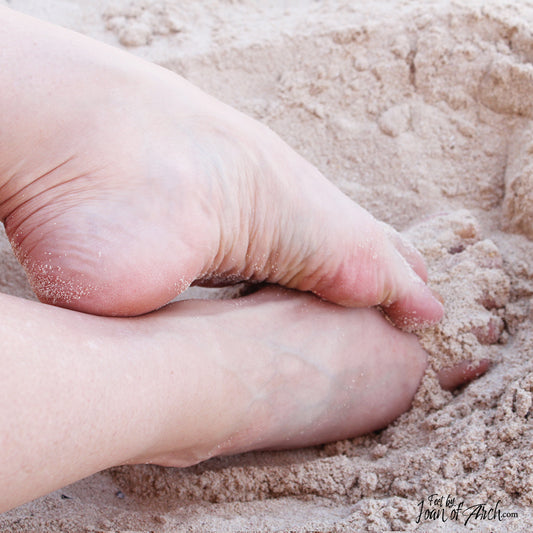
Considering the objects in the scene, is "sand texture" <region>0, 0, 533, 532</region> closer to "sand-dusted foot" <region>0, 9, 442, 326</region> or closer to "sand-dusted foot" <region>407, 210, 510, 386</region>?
"sand-dusted foot" <region>407, 210, 510, 386</region>

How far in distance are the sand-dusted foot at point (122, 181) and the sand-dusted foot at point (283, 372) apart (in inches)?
3.7

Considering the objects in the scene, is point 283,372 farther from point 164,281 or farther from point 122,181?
point 122,181

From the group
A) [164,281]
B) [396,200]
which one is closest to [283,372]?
[164,281]

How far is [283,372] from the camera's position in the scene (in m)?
1.09

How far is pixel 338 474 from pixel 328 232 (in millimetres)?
426

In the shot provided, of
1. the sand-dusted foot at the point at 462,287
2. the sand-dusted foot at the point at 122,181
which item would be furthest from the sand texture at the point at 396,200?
the sand-dusted foot at the point at 122,181

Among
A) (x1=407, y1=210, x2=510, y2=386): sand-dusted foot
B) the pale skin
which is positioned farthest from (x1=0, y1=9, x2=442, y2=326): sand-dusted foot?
(x1=407, y1=210, x2=510, y2=386): sand-dusted foot

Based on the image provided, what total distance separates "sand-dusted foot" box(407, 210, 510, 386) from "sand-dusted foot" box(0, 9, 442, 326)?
383mm

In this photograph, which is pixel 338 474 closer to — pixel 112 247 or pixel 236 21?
pixel 112 247

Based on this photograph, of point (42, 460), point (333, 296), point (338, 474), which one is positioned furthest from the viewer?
point (333, 296)

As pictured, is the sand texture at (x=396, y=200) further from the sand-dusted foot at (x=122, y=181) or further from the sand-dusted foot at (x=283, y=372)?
the sand-dusted foot at (x=122, y=181)

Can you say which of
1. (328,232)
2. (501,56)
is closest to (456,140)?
(501,56)

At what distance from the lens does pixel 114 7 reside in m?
1.77

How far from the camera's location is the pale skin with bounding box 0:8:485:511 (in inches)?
29.5
